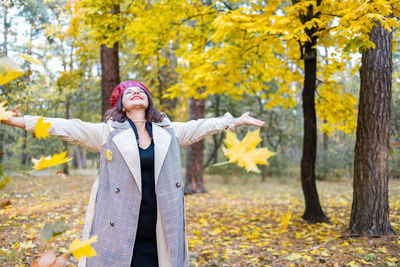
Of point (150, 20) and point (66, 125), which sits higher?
point (150, 20)

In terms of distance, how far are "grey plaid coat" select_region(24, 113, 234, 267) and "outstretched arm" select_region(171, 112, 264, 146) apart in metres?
0.18

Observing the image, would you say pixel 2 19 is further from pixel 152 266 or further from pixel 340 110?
pixel 340 110

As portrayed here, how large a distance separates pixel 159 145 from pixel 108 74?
400cm

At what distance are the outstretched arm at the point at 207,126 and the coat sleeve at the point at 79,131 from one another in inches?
22.4

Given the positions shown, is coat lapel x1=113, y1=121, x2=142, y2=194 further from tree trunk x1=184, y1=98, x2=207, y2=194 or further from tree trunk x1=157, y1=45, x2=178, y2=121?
tree trunk x1=157, y1=45, x2=178, y2=121

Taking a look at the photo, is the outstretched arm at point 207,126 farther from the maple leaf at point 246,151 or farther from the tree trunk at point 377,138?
the tree trunk at point 377,138

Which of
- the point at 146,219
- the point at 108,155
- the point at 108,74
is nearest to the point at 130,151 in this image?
the point at 108,155

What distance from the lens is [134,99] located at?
2.42m

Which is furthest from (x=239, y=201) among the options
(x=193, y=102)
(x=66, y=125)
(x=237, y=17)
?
(x=66, y=125)

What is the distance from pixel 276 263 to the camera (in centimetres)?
372

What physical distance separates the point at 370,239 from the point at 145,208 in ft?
10.6

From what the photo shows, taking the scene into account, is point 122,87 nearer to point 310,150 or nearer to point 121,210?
point 121,210

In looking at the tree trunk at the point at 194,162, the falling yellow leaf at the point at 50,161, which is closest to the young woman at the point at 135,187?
the falling yellow leaf at the point at 50,161

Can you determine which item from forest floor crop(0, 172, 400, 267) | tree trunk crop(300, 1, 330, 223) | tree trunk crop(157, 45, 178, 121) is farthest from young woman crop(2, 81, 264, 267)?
tree trunk crop(157, 45, 178, 121)
